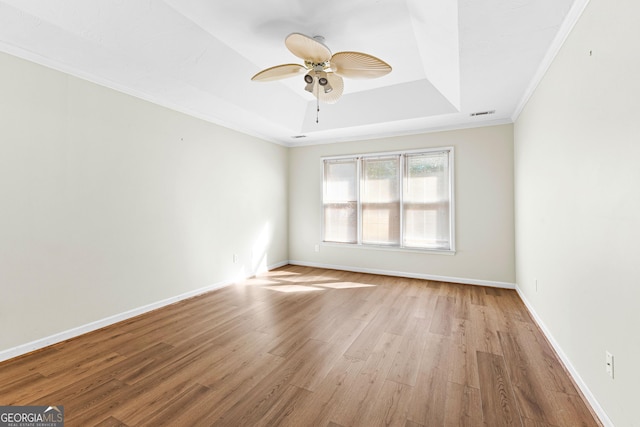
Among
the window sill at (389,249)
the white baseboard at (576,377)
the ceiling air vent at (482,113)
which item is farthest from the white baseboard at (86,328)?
the ceiling air vent at (482,113)

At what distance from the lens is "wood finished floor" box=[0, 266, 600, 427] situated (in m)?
1.69

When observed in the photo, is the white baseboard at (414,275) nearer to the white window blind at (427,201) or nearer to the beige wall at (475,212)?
the beige wall at (475,212)

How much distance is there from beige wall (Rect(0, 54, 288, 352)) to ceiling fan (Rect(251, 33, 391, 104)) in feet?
5.65

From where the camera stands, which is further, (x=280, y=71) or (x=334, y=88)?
(x=334, y=88)

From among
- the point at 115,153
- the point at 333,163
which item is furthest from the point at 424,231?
the point at 115,153

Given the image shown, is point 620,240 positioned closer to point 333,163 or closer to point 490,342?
point 490,342

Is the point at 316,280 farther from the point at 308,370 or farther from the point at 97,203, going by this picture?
the point at 97,203

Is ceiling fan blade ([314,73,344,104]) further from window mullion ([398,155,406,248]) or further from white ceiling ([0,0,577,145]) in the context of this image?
window mullion ([398,155,406,248])

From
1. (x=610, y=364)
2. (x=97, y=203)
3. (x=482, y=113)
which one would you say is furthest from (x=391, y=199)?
(x=97, y=203)

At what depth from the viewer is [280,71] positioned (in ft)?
8.12

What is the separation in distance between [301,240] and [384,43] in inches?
153

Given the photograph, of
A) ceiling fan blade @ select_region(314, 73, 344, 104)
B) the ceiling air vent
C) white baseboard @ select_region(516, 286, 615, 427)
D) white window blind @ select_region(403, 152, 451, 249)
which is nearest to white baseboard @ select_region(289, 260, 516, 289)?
white window blind @ select_region(403, 152, 451, 249)

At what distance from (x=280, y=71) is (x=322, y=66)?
1.28 ft

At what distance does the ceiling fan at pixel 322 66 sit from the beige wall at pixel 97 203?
172 cm
